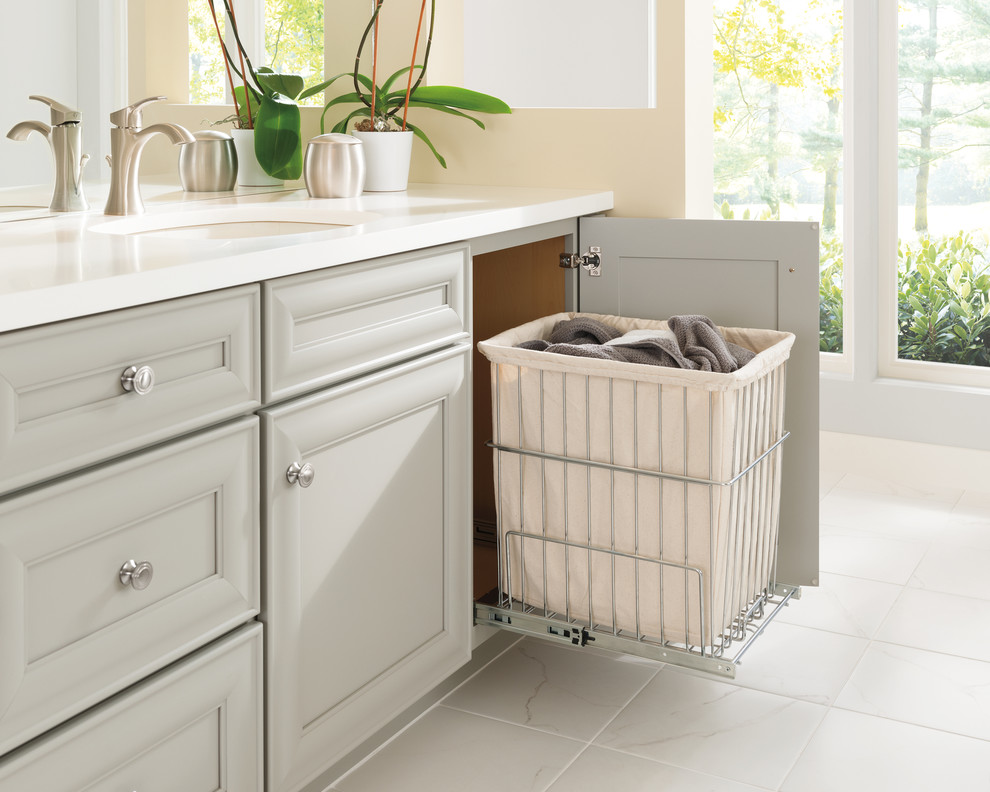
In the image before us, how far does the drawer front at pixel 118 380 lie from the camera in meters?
1.05

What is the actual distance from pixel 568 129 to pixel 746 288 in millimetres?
509

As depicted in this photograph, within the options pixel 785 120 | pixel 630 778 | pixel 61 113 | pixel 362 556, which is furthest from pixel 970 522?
pixel 61 113

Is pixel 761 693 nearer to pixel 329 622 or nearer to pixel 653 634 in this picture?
pixel 653 634

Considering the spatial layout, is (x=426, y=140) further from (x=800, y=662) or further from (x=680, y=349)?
(x=800, y=662)

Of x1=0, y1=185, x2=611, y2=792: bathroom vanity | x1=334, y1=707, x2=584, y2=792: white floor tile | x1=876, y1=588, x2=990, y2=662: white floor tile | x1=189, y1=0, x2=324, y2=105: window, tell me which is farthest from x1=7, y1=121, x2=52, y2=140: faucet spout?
x1=876, y1=588, x2=990, y2=662: white floor tile

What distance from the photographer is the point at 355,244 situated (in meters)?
1.48

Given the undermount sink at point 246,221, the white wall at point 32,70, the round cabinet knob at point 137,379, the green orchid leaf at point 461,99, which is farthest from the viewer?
the green orchid leaf at point 461,99

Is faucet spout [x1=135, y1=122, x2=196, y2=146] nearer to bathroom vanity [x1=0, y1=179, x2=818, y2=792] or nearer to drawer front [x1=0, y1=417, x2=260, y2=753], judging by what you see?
bathroom vanity [x1=0, y1=179, x2=818, y2=792]

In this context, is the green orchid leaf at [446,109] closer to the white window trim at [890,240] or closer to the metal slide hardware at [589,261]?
the metal slide hardware at [589,261]

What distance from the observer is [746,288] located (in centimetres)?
203

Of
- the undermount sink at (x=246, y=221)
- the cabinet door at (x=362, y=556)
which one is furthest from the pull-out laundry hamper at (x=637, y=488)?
the undermount sink at (x=246, y=221)

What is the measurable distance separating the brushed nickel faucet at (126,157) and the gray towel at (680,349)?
2.22ft

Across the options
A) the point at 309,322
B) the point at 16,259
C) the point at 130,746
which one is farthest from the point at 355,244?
the point at 130,746

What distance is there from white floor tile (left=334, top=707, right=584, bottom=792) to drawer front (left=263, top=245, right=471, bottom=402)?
67 cm
